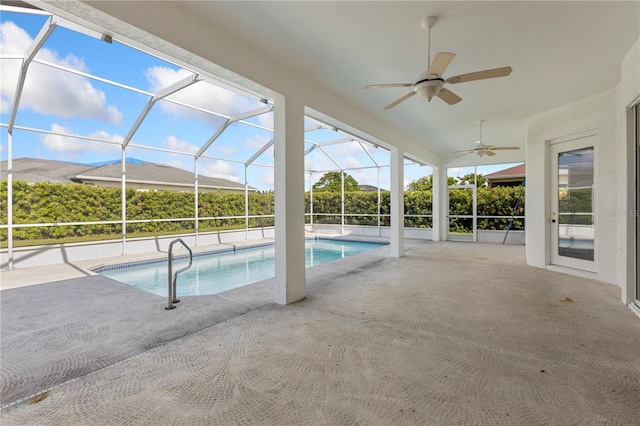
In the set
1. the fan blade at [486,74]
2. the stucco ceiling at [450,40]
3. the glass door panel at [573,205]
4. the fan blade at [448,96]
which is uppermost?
the stucco ceiling at [450,40]

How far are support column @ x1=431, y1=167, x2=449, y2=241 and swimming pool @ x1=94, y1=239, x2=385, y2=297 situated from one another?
3.61 metres

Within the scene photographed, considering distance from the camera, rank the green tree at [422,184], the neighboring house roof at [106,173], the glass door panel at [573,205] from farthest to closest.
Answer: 1. the green tree at [422,184]
2. the neighboring house roof at [106,173]
3. the glass door panel at [573,205]

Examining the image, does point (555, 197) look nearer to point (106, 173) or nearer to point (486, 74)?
point (486, 74)

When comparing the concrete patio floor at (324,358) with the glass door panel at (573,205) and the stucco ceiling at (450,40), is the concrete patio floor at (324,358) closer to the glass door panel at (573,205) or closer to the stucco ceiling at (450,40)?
the glass door panel at (573,205)

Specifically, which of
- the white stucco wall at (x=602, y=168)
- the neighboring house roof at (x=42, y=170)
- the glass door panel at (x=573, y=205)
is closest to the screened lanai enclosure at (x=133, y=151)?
the neighboring house roof at (x=42, y=170)

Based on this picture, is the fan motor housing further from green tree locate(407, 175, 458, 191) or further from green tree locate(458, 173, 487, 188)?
green tree locate(407, 175, 458, 191)

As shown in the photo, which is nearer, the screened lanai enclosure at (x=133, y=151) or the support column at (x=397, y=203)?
the screened lanai enclosure at (x=133, y=151)

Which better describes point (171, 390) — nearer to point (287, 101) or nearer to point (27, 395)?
point (27, 395)

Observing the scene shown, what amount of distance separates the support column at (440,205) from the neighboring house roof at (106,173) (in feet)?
21.9

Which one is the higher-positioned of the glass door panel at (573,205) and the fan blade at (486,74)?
the fan blade at (486,74)

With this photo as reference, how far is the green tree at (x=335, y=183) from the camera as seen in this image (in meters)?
12.4

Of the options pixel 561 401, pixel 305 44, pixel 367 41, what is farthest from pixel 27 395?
pixel 367 41

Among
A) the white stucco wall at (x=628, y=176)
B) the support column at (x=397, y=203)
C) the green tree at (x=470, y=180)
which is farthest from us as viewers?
the green tree at (x=470, y=180)

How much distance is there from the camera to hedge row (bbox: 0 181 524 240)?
21.7ft
